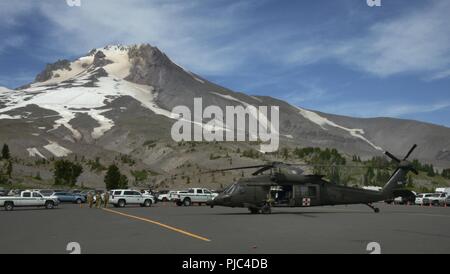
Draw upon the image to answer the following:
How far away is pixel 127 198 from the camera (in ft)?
168

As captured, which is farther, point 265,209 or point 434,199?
point 434,199

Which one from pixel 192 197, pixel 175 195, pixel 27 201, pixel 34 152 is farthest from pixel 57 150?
pixel 27 201

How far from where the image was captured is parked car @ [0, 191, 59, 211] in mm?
43344

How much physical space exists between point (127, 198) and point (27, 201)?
9.76 metres

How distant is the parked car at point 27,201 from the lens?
142 feet

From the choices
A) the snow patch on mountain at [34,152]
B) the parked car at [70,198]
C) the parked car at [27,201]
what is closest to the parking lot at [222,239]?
the parked car at [27,201]

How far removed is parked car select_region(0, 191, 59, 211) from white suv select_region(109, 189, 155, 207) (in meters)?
5.91

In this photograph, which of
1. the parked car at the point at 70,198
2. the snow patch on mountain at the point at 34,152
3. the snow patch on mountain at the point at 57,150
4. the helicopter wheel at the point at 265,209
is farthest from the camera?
the snow patch on mountain at the point at 57,150

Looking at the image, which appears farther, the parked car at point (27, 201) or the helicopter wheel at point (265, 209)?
the parked car at point (27, 201)

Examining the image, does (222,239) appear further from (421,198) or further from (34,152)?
(34,152)

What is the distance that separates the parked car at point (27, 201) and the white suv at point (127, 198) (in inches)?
233

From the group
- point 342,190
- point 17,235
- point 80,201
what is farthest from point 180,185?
point 17,235

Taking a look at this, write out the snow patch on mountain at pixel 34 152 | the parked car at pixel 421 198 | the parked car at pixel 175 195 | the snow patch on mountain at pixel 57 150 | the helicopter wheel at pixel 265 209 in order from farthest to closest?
1. the snow patch on mountain at pixel 57 150
2. the snow patch on mountain at pixel 34 152
3. the parked car at pixel 421 198
4. the parked car at pixel 175 195
5. the helicopter wheel at pixel 265 209

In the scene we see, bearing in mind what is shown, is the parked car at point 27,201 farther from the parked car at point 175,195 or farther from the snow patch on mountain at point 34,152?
the snow patch on mountain at point 34,152
